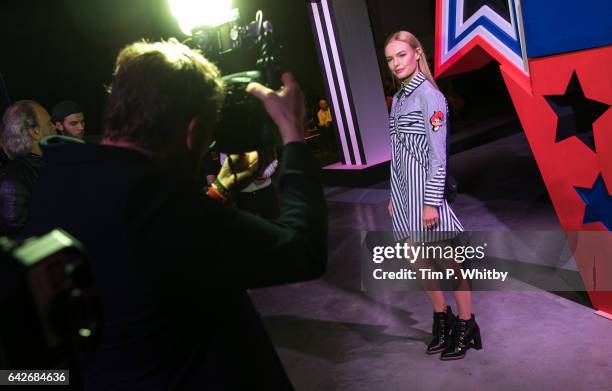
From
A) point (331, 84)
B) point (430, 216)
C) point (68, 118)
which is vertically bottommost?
point (430, 216)

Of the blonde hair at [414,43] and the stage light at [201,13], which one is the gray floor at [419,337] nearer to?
the blonde hair at [414,43]

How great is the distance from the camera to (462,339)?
2.78 metres

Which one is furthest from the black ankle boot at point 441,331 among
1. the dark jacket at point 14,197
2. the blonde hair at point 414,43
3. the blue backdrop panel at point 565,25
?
the dark jacket at point 14,197

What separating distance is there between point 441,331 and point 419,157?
3.05 feet

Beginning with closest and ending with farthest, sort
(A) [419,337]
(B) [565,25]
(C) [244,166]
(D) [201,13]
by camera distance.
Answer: (C) [244,166] < (D) [201,13] < (B) [565,25] < (A) [419,337]

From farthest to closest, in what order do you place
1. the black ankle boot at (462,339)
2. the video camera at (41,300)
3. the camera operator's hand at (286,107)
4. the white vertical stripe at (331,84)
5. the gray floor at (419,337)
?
the white vertical stripe at (331,84), the black ankle boot at (462,339), the gray floor at (419,337), the camera operator's hand at (286,107), the video camera at (41,300)

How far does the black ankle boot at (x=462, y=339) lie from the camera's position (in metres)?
2.77

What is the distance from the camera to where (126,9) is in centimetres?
806

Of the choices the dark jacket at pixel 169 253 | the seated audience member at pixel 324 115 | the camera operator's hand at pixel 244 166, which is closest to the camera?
the dark jacket at pixel 169 253

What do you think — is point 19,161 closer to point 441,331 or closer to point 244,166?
point 244,166

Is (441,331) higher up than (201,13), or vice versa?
(201,13)

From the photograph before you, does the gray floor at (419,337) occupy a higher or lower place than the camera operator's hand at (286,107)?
lower

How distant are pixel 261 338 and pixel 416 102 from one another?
5.74 feet

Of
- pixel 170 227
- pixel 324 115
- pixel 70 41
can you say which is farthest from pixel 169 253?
pixel 324 115
